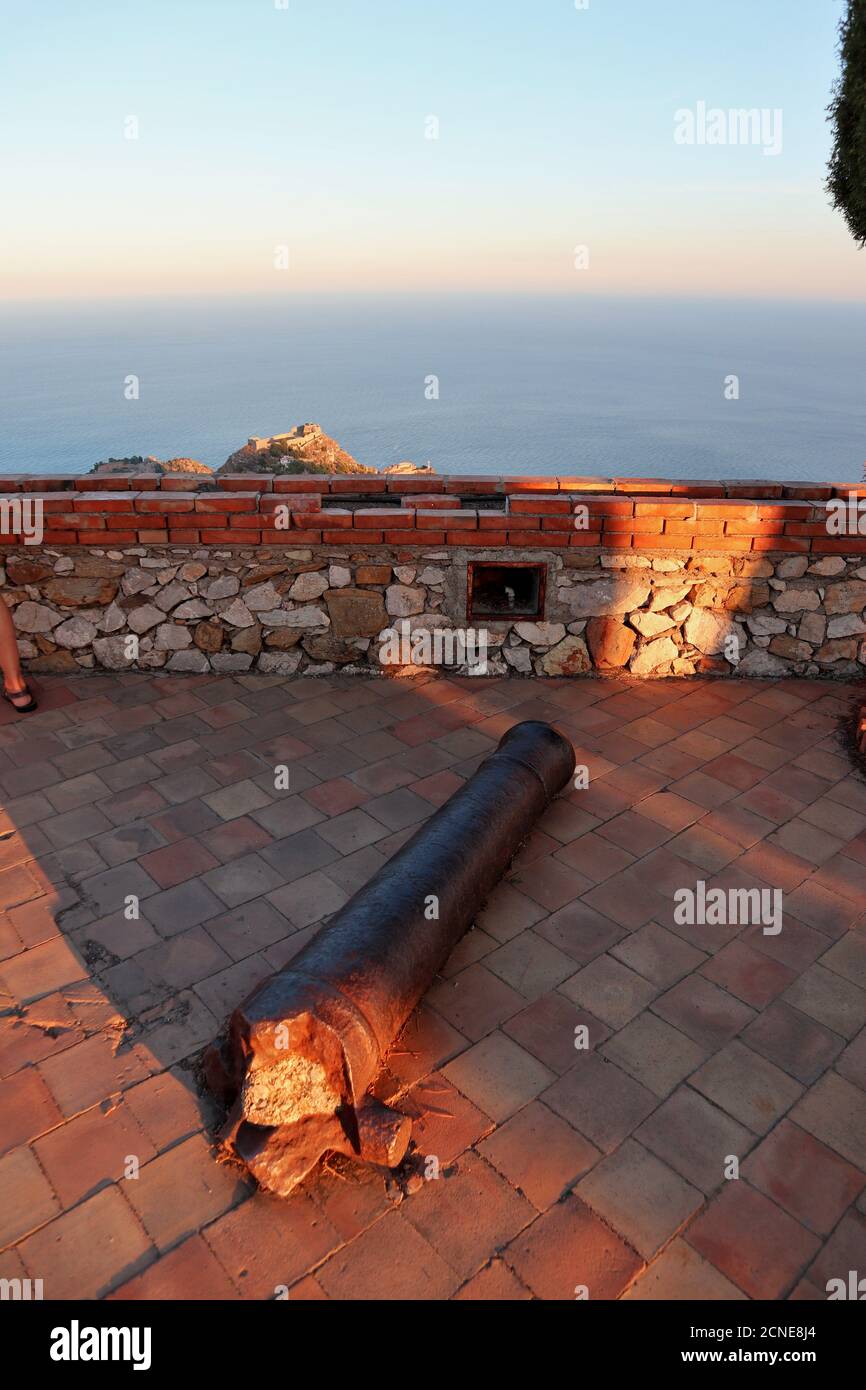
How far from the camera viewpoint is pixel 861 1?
7664 millimetres

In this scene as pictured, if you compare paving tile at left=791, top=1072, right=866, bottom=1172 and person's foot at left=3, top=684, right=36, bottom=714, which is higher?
person's foot at left=3, top=684, right=36, bottom=714

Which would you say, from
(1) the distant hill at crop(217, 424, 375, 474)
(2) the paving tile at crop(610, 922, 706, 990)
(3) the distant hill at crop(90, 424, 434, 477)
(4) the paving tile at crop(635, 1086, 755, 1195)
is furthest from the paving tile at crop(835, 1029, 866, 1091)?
(1) the distant hill at crop(217, 424, 375, 474)

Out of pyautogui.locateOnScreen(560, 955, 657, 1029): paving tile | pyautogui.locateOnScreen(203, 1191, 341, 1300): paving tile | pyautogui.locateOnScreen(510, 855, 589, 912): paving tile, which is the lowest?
pyautogui.locateOnScreen(203, 1191, 341, 1300): paving tile

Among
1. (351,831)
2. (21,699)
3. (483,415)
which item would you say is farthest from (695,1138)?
(483,415)

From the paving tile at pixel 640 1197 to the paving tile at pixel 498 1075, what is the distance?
33 cm

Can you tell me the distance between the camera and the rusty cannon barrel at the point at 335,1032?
97.6 inches

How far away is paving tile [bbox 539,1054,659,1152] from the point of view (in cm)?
268

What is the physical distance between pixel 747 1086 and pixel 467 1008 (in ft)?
3.34

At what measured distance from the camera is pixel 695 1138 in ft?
8.73

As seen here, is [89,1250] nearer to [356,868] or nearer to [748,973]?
[356,868]

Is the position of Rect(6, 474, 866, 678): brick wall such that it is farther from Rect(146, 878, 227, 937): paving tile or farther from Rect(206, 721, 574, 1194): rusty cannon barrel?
Rect(206, 721, 574, 1194): rusty cannon barrel

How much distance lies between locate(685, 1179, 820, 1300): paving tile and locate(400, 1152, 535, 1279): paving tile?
527 millimetres

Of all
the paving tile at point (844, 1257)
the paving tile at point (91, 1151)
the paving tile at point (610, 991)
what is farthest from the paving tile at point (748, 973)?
the paving tile at point (91, 1151)

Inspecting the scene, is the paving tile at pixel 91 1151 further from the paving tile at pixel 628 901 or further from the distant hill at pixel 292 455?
the distant hill at pixel 292 455
